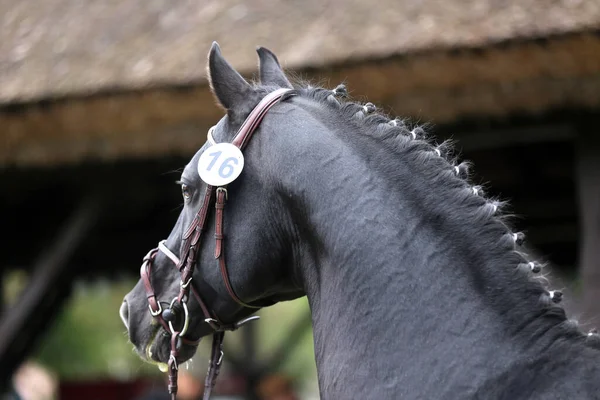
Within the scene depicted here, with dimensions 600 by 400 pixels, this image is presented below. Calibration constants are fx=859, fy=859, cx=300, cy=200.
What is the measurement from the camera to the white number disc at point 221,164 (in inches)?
81.8

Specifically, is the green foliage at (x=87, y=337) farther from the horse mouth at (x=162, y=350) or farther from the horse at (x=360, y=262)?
the horse at (x=360, y=262)

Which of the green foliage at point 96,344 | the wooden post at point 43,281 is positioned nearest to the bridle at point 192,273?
the wooden post at point 43,281

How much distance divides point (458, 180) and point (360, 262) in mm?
288

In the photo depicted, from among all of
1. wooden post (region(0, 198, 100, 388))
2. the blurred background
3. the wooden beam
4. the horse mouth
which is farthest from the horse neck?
wooden post (region(0, 198, 100, 388))

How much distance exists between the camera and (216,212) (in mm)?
2113

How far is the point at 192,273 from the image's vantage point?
2.19 metres

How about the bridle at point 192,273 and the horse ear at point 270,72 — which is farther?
the horse ear at point 270,72

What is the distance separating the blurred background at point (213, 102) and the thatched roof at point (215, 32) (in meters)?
0.01

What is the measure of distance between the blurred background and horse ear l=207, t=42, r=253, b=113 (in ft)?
4.20

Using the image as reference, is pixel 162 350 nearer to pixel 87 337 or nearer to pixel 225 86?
pixel 225 86

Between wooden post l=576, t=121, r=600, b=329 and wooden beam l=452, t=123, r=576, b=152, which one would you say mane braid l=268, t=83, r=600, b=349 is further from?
wooden beam l=452, t=123, r=576, b=152

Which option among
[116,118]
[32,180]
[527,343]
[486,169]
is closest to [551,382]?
[527,343]

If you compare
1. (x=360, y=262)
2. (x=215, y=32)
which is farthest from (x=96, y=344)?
(x=360, y=262)

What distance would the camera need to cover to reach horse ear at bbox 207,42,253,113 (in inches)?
84.8
